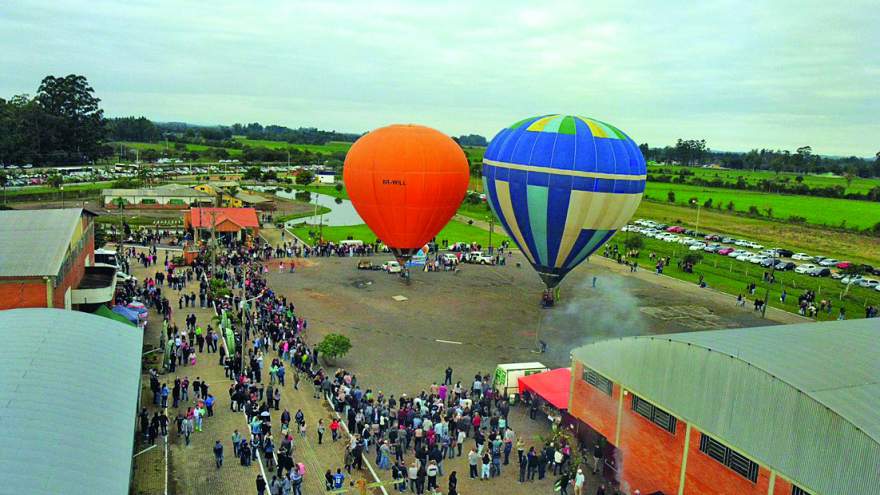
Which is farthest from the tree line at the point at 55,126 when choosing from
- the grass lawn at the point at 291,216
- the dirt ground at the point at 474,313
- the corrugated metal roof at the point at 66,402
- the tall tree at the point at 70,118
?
the corrugated metal roof at the point at 66,402

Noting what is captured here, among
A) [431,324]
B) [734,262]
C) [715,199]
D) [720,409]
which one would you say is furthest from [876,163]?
[720,409]

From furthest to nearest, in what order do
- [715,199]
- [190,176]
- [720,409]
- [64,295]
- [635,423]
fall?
[190,176] < [715,199] < [64,295] < [635,423] < [720,409]

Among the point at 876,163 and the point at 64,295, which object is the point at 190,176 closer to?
the point at 64,295

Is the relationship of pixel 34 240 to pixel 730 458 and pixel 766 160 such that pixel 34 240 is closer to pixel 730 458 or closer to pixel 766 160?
pixel 730 458

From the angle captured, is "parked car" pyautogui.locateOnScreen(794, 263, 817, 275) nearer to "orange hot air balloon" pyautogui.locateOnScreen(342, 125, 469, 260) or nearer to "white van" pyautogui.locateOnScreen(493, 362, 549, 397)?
"orange hot air balloon" pyautogui.locateOnScreen(342, 125, 469, 260)

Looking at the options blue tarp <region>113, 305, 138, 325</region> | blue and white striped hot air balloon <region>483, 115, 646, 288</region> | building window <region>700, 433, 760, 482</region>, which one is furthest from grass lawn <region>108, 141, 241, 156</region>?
building window <region>700, 433, 760, 482</region>

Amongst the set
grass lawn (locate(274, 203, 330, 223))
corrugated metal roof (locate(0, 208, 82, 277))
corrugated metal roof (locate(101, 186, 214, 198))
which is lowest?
grass lawn (locate(274, 203, 330, 223))
